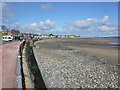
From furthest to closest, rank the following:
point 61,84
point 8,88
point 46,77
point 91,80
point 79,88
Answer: point 46,77, point 91,80, point 61,84, point 79,88, point 8,88

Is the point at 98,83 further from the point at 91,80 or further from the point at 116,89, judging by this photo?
the point at 116,89

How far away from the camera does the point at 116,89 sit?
706 centimetres

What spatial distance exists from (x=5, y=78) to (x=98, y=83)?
17.8 feet

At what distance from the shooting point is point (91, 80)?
7.99 m

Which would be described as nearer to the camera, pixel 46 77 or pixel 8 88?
pixel 8 88

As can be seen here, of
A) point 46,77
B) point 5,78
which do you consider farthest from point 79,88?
point 5,78

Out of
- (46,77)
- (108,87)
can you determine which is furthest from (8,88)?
(108,87)

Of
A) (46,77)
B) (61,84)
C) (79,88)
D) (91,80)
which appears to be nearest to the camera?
(79,88)

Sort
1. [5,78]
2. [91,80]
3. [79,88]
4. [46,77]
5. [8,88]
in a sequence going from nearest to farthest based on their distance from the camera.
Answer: [8,88]
[5,78]
[79,88]
[91,80]
[46,77]

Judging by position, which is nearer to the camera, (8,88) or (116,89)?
(8,88)

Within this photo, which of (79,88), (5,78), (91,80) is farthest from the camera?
(91,80)

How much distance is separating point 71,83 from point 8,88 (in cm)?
366

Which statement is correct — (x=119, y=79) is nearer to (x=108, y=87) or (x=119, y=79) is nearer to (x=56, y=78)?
(x=108, y=87)

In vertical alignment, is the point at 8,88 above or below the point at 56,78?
above
